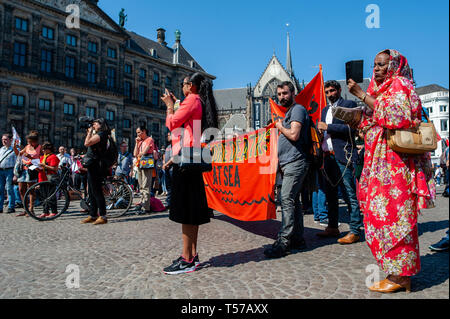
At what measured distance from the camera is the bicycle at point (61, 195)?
682 cm

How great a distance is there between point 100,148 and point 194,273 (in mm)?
4163

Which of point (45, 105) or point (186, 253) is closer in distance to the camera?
point (186, 253)

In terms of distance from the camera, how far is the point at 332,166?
4.76m

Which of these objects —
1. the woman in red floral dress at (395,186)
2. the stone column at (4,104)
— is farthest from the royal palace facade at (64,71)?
the woman in red floral dress at (395,186)

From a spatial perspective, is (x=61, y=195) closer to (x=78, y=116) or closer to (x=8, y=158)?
(x=8, y=158)

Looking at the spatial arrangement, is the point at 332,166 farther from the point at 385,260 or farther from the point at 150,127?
the point at 150,127

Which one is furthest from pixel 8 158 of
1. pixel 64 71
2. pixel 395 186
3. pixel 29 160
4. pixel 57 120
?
pixel 64 71

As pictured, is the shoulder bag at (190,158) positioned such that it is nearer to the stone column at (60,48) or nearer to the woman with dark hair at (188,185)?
the woman with dark hair at (188,185)

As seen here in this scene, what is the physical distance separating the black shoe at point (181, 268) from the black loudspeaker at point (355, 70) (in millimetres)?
2344

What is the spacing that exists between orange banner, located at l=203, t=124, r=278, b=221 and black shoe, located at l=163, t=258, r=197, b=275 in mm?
1514

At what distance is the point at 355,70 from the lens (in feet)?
8.91

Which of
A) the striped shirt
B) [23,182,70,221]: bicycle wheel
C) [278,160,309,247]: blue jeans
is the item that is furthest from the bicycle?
[278,160,309,247]: blue jeans

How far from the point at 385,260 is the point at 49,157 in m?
7.64
